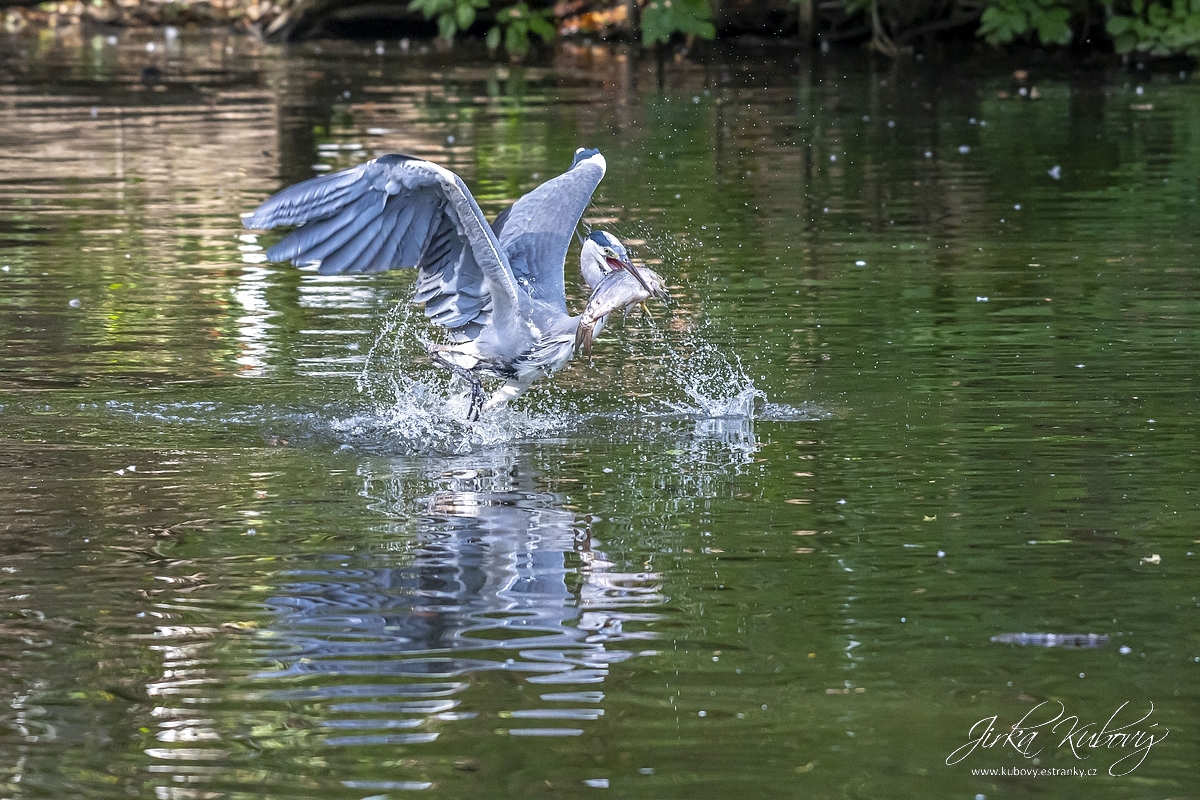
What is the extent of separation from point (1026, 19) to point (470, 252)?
54.6 ft

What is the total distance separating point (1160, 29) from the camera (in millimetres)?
21906

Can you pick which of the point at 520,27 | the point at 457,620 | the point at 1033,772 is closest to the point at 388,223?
the point at 457,620

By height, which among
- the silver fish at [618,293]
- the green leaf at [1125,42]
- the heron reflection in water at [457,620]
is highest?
A: the green leaf at [1125,42]

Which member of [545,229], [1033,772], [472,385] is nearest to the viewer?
[1033,772]

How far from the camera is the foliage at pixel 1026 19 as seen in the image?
22484 millimetres

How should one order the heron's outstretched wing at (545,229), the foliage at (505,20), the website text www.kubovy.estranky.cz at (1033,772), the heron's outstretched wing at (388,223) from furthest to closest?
the foliage at (505,20) < the heron's outstretched wing at (545,229) < the heron's outstretched wing at (388,223) < the website text www.kubovy.estranky.cz at (1033,772)

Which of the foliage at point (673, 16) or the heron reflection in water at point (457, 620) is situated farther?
the foliage at point (673, 16)

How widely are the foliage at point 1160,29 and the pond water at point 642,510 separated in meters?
8.00

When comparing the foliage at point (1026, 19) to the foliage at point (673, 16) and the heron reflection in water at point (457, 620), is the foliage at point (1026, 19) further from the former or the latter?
the heron reflection in water at point (457, 620)

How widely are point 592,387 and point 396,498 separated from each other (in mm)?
1917

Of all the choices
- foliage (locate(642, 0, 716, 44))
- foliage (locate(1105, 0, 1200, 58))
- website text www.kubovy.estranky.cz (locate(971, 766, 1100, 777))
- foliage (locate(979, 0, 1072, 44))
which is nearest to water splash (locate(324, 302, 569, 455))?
website text www.kubovy.estranky.cz (locate(971, 766, 1100, 777))

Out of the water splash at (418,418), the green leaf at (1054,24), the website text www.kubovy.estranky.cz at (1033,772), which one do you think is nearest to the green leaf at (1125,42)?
the green leaf at (1054,24)

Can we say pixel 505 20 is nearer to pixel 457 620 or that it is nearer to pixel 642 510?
pixel 642 510

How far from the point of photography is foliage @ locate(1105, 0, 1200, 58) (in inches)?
841
